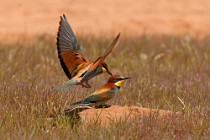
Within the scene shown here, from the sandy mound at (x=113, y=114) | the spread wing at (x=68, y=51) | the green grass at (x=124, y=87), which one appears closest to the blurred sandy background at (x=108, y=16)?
the green grass at (x=124, y=87)

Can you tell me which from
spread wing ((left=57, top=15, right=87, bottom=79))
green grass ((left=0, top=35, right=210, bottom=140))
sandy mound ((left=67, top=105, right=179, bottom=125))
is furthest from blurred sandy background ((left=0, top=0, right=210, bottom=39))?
sandy mound ((left=67, top=105, right=179, bottom=125))

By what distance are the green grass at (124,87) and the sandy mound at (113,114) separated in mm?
115

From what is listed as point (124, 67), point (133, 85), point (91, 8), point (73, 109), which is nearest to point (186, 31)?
point (91, 8)

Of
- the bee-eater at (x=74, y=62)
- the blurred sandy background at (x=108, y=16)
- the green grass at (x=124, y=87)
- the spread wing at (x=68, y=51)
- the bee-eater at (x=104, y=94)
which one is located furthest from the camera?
the blurred sandy background at (x=108, y=16)

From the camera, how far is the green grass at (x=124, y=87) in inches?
221

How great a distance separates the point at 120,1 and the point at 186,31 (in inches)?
109

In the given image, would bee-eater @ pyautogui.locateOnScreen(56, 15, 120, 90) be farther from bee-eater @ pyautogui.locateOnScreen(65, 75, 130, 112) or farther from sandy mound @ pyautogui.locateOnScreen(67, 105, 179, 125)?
sandy mound @ pyautogui.locateOnScreen(67, 105, 179, 125)

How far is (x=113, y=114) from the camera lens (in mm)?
5973

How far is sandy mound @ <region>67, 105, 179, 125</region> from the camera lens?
19.2ft

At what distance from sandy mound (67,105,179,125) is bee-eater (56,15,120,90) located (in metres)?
0.22

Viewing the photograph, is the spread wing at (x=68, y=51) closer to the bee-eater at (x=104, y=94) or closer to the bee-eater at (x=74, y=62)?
the bee-eater at (x=74, y=62)

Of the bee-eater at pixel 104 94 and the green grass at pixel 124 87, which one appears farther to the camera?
the bee-eater at pixel 104 94

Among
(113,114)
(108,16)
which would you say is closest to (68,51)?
(113,114)

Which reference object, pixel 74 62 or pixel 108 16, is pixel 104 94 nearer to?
pixel 74 62
